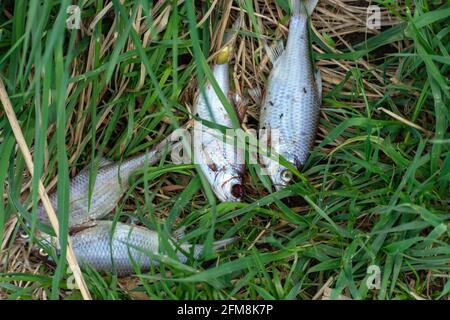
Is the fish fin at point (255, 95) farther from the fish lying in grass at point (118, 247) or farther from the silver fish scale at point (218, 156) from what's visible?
the fish lying in grass at point (118, 247)

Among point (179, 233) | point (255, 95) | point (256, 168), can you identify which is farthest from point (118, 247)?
point (255, 95)

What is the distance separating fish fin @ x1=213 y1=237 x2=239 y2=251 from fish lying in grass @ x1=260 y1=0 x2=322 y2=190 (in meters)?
0.32

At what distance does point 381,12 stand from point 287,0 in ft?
1.52

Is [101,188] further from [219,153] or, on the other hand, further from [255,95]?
[255,95]

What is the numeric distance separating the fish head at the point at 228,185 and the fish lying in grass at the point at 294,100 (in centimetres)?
15

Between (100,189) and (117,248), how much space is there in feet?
1.00

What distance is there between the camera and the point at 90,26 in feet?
9.09

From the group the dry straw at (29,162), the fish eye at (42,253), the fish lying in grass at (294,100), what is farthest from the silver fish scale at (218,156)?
the fish eye at (42,253)

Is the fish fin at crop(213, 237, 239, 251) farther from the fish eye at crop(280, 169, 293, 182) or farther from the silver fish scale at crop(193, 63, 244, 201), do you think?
the fish eye at crop(280, 169, 293, 182)

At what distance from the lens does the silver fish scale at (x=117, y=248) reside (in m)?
2.83
